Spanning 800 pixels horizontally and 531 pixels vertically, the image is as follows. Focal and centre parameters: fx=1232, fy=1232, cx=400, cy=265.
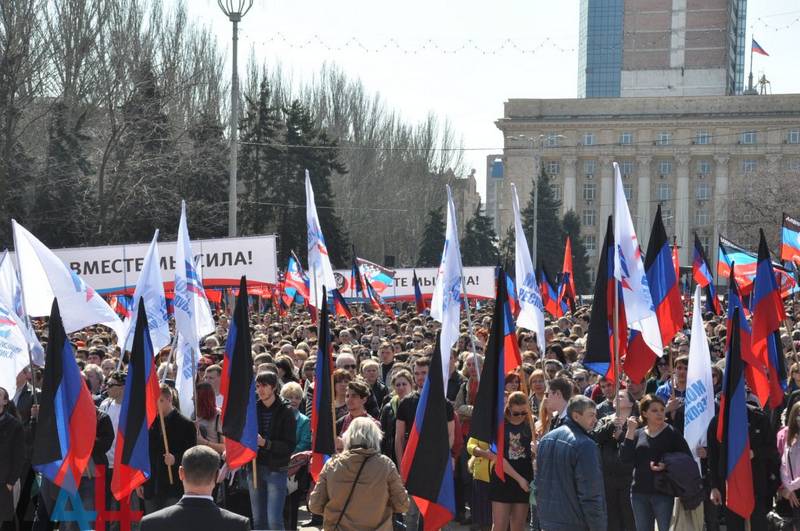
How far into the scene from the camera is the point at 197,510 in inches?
188

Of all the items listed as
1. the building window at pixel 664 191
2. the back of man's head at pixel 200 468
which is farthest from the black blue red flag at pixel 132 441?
the building window at pixel 664 191

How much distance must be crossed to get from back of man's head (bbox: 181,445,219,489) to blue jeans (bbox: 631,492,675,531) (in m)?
3.83

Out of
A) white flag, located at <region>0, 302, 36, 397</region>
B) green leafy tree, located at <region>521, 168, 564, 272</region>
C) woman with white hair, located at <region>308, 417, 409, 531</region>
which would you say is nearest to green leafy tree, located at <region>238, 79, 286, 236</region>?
green leafy tree, located at <region>521, 168, 564, 272</region>

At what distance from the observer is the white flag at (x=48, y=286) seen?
387 inches

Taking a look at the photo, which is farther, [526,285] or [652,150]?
[652,150]

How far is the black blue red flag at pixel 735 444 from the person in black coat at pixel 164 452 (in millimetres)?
3540

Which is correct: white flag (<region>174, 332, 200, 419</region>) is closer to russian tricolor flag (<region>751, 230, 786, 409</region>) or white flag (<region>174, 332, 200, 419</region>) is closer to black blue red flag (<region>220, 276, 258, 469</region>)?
black blue red flag (<region>220, 276, 258, 469</region>)

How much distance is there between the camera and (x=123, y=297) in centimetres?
2000

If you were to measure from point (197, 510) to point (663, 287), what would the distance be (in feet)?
22.6

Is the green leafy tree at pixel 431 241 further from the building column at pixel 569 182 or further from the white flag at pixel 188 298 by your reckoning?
the white flag at pixel 188 298

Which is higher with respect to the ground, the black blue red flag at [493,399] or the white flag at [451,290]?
the white flag at [451,290]

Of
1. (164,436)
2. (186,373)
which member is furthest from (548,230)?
(164,436)

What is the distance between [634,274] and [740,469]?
7.42 ft

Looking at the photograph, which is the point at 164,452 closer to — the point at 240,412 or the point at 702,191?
the point at 240,412
